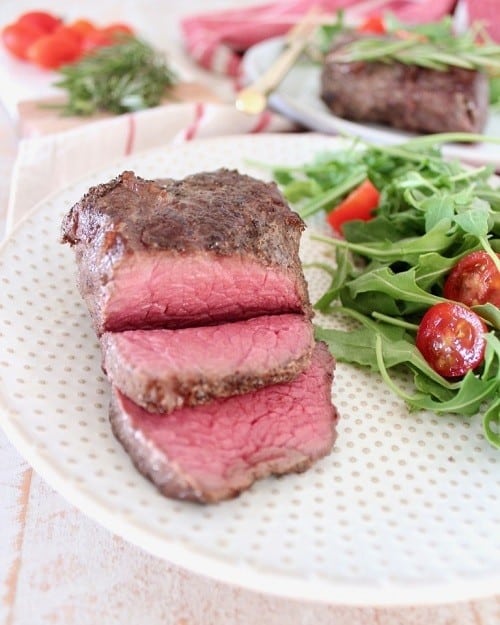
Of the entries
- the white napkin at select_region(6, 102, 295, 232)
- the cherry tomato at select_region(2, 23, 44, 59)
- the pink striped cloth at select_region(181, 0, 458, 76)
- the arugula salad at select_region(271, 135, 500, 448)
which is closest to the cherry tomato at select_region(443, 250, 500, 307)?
the arugula salad at select_region(271, 135, 500, 448)

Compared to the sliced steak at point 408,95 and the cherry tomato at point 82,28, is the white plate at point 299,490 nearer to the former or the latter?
the sliced steak at point 408,95

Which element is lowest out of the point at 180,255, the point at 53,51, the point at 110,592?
the point at 110,592

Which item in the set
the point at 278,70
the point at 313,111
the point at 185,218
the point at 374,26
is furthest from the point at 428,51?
the point at 185,218

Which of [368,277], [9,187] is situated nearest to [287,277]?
[368,277]

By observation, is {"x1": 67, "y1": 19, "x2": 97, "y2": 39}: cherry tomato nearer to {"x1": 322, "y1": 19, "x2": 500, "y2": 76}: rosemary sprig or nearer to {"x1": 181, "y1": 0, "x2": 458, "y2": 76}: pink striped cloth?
{"x1": 181, "y1": 0, "x2": 458, "y2": 76}: pink striped cloth

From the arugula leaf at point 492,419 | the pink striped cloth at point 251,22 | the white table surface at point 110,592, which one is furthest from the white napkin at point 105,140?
the arugula leaf at point 492,419

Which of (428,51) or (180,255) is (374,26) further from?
(180,255)
